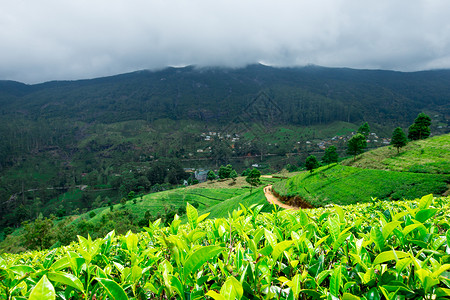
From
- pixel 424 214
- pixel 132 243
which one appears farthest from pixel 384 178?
pixel 132 243

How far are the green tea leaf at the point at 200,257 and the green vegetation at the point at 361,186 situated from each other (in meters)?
21.7

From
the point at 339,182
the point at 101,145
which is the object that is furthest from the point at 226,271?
the point at 101,145

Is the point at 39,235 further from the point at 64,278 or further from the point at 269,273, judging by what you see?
the point at 269,273

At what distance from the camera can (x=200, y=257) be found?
1.13 metres

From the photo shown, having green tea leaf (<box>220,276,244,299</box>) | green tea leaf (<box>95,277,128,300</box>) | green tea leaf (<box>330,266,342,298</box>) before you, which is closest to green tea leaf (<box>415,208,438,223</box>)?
green tea leaf (<box>330,266,342,298</box>)

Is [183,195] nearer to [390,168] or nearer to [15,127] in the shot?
[390,168]

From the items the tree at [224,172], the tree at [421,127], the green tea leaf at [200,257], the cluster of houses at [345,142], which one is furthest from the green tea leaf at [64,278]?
the cluster of houses at [345,142]

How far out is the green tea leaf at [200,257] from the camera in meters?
1.09

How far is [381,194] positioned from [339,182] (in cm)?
539

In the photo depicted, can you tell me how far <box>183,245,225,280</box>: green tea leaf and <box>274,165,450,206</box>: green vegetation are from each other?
21.7 meters

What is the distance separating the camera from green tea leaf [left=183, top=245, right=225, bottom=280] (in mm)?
1093

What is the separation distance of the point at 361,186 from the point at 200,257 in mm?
25991

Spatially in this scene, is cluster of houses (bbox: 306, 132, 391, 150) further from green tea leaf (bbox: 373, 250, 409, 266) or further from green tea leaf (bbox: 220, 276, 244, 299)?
green tea leaf (bbox: 220, 276, 244, 299)

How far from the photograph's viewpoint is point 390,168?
2392 centimetres
